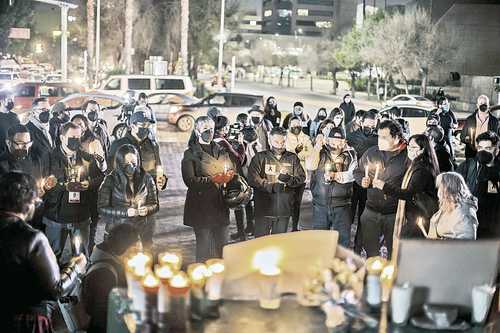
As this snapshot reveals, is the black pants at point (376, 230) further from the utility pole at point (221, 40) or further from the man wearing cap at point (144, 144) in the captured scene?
the utility pole at point (221, 40)

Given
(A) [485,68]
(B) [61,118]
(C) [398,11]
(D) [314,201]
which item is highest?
(C) [398,11]

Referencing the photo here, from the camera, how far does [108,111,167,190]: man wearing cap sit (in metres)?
4.90

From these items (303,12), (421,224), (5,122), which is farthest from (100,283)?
(303,12)

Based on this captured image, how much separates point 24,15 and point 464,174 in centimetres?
364

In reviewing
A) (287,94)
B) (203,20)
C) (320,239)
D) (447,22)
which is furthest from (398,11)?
(320,239)

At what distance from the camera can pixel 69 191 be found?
4.62m

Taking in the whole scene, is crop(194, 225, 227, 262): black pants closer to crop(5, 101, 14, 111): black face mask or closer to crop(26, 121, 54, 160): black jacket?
crop(26, 121, 54, 160): black jacket

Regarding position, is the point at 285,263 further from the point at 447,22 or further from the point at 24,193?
the point at 447,22

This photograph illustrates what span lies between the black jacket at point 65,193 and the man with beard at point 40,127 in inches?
4.6

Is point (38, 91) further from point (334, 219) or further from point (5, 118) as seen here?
point (334, 219)

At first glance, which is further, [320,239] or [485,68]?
[485,68]

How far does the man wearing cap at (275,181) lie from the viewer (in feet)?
15.8

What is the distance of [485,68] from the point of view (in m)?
7.31

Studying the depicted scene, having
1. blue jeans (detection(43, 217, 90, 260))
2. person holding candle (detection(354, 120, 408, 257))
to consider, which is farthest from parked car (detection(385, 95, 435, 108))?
blue jeans (detection(43, 217, 90, 260))
